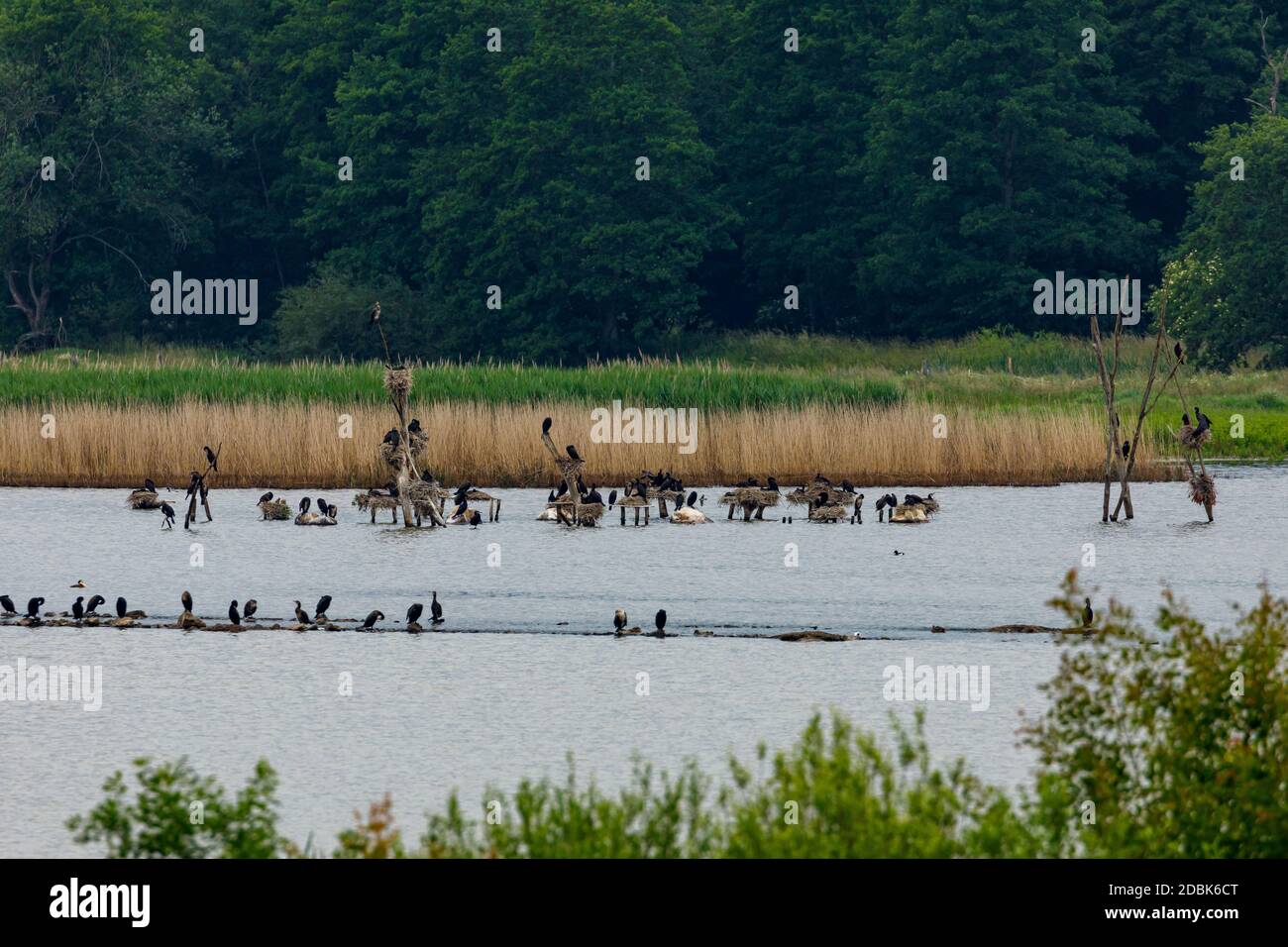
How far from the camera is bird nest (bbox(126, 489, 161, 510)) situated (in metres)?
32.8

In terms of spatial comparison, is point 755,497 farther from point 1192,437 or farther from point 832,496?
point 1192,437

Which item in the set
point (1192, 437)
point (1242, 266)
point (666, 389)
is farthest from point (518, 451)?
point (1242, 266)

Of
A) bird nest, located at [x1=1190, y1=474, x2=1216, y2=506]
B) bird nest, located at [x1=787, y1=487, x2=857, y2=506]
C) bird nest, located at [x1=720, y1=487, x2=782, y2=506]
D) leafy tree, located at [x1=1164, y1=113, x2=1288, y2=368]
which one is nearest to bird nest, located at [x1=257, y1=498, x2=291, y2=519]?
bird nest, located at [x1=720, y1=487, x2=782, y2=506]

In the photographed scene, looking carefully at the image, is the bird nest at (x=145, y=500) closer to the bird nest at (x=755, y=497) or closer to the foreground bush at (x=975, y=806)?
the bird nest at (x=755, y=497)

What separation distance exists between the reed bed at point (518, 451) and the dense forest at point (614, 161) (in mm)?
30820

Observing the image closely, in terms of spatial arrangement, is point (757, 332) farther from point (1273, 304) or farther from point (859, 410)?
point (859, 410)

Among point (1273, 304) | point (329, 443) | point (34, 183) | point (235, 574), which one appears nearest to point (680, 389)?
point (329, 443)

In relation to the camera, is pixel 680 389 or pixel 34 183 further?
pixel 34 183

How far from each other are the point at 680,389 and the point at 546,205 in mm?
32892

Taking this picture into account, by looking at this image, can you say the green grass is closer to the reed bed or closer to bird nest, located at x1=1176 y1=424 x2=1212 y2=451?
the reed bed

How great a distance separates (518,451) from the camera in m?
38.2

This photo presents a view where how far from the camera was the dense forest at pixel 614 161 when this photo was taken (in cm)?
7262

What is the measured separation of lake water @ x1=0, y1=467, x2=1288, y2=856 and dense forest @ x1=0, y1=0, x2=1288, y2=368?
39.7 metres
